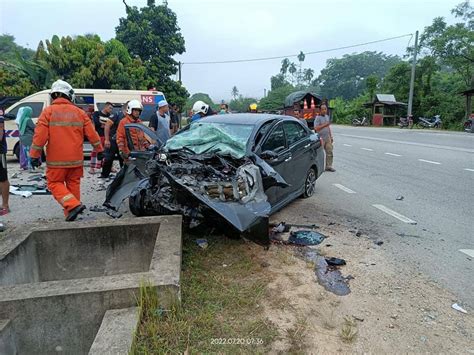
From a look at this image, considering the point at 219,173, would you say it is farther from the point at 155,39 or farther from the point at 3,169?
the point at 155,39

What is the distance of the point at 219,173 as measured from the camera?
13.8 ft

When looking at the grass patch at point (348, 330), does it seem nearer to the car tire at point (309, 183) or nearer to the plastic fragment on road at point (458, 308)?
the plastic fragment on road at point (458, 308)

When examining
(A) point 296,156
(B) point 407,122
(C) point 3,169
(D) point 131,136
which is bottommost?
(B) point 407,122

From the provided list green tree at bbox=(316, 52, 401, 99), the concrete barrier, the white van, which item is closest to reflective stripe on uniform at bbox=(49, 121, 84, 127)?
the concrete barrier

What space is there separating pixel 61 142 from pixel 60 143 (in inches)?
0.7

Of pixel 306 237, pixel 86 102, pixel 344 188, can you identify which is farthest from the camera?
pixel 86 102

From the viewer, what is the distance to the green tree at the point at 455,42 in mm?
29047

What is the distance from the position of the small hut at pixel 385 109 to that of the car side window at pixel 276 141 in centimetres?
3282

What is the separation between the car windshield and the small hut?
110ft

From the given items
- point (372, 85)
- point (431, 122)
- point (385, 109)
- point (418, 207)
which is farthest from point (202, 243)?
point (372, 85)

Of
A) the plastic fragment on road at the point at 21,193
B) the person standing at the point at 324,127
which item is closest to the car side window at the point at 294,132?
the person standing at the point at 324,127

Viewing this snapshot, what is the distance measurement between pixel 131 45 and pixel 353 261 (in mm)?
22292

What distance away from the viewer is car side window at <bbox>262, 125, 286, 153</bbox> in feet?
16.7

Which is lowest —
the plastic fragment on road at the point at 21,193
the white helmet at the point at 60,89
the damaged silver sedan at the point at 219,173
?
the plastic fragment on road at the point at 21,193
